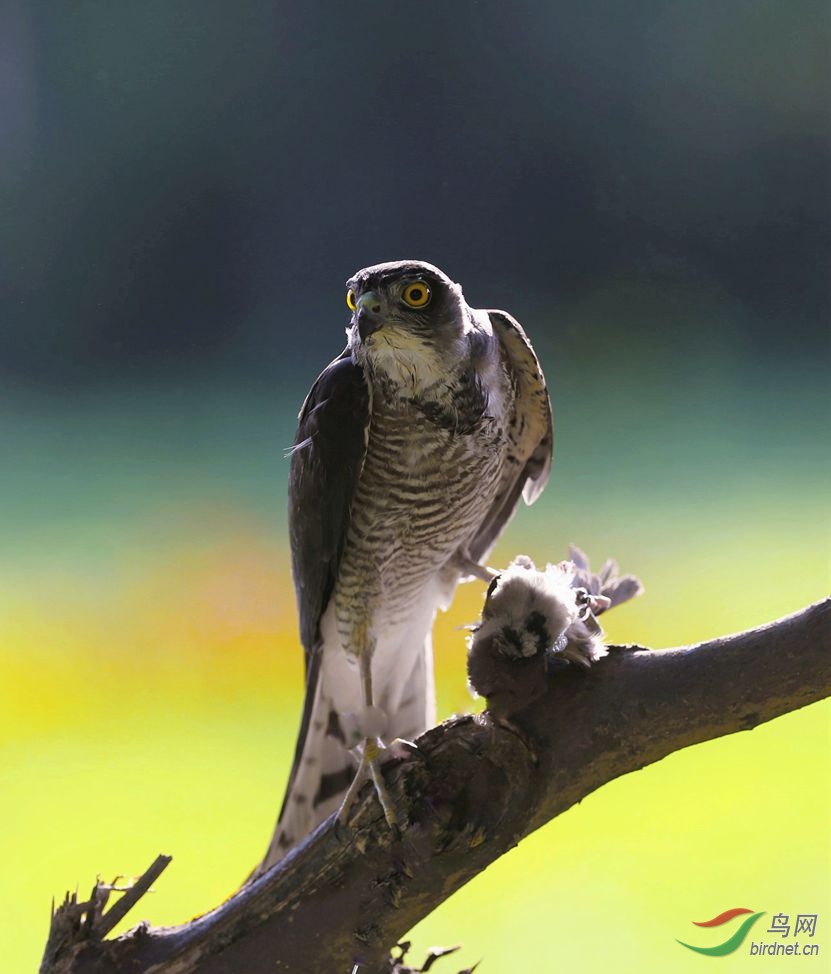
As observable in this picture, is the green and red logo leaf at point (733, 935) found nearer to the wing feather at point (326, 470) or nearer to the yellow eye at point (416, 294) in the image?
the wing feather at point (326, 470)

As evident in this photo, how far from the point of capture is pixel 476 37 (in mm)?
2160

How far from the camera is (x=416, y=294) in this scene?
5.29ft

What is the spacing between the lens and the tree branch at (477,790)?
140 centimetres

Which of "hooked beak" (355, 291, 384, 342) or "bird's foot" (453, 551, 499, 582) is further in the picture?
"bird's foot" (453, 551, 499, 582)

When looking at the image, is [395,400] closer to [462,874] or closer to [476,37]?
[462,874]

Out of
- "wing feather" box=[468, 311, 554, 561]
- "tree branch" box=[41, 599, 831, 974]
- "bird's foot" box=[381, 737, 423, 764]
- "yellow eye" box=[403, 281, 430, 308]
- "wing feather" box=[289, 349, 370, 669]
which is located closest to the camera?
"tree branch" box=[41, 599, 831, 974]

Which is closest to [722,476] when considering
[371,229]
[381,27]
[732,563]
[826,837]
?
[732,563]

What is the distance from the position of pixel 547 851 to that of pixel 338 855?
3.24 feet

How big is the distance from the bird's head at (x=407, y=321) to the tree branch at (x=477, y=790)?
56 cm

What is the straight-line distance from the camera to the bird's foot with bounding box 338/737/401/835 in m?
1.44

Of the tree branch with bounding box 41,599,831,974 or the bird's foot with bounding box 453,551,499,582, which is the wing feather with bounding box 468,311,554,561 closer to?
the bird's foot with bounding box 453,551,499,582

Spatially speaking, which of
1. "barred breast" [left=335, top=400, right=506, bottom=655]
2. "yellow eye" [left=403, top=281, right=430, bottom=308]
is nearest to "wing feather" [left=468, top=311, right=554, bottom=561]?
"barred breast" [left=335, top=400, right=506, bottom=655]

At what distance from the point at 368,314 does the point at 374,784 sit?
2.36 ft

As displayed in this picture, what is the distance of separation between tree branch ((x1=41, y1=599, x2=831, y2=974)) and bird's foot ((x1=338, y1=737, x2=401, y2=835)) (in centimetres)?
2
